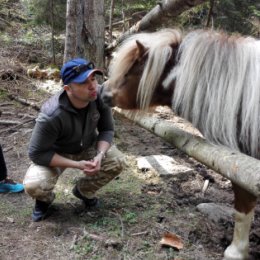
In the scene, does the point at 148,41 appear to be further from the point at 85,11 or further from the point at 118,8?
the point at 118,8

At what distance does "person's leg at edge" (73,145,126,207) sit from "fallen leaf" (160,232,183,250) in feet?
2.78

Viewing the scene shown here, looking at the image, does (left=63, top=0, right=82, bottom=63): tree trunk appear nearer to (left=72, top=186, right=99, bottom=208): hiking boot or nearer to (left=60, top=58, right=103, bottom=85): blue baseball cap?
(left=60, top=58, right=103, bottom=85): blue baseball cap

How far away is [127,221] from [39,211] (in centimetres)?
85

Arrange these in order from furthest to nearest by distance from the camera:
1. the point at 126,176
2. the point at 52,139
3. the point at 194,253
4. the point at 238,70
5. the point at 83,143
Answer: the point at 126,176
the point at 83,143
the point at 52,139
the point at 194,253
the point at 238,70

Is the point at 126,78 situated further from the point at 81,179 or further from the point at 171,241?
the point at 171,241

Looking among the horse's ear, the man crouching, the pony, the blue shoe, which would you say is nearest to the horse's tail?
the pony

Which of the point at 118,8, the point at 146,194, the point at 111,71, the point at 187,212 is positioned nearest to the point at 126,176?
the point at 146,194

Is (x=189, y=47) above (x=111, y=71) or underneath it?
above

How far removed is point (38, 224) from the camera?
3584mm

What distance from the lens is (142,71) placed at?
10.5 feet

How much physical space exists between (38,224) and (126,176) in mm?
1399

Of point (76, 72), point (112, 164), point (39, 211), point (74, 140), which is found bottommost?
point (39, 211)

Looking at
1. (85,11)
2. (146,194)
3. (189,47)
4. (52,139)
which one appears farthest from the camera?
(85,11)

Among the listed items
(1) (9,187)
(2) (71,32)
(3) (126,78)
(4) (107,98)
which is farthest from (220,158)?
(2) (71,32)
